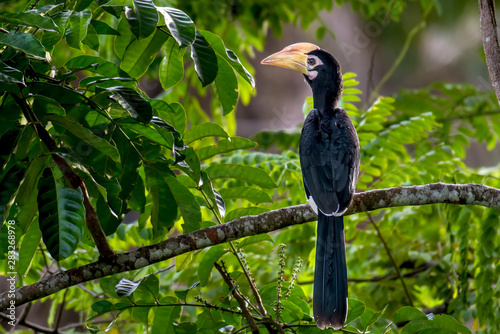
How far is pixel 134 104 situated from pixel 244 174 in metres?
0.58

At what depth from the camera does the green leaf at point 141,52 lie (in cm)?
144

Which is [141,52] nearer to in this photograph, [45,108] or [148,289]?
[45,108]

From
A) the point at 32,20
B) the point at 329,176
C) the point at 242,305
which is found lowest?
the point at 242,305

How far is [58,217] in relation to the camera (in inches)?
47.1

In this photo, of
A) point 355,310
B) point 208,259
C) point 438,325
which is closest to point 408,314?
point 438,325

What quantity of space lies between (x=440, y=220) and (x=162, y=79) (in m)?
1.87

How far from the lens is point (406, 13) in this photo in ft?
25.2

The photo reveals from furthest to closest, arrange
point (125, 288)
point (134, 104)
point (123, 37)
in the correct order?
point (123, 37), point (125, 288), point (134, 104)

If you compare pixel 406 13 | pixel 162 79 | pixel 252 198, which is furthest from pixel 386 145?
pixel 406 13

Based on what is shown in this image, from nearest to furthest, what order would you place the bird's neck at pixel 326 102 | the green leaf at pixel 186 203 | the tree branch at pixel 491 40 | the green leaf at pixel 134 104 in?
the green leaf at pixel 134 104
the green leaf at pixel 186 203
the tree branch at pixel 491 40
the bird's neck at pixel 326 102

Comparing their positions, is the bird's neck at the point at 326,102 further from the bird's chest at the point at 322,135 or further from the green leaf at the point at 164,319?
the green leaf at the point at 164,319

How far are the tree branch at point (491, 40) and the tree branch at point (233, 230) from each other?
42cm

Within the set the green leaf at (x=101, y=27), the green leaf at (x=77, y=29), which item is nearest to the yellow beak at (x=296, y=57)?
the green leaf at (x=101, y=27)

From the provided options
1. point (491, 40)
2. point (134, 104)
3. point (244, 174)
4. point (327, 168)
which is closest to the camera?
point (134, 104)
